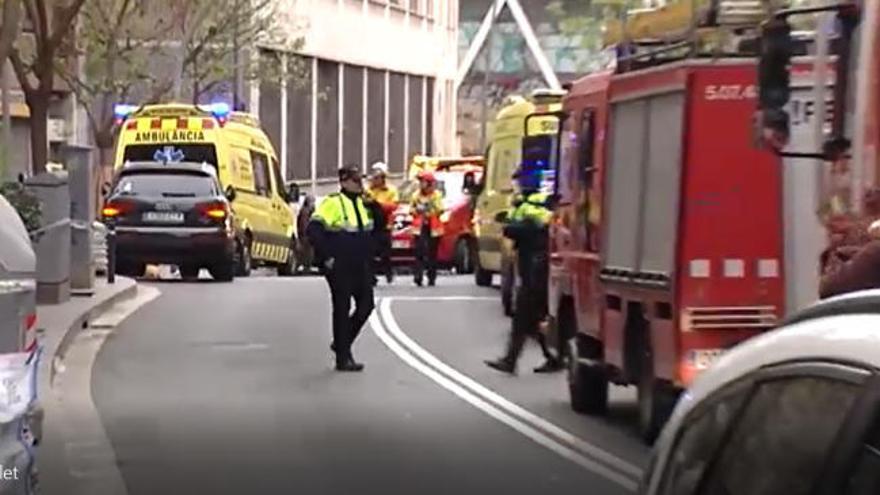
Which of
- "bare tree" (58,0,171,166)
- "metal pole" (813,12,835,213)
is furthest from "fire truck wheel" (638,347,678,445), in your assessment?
"bare tree" (58,0,171,166)

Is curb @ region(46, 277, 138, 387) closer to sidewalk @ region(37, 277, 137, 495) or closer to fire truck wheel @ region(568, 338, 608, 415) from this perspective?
sidewalk @ region(37, 277, 137, 495)

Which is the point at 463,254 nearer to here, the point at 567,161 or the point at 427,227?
the point at 427,227

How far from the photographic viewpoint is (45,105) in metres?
31.0

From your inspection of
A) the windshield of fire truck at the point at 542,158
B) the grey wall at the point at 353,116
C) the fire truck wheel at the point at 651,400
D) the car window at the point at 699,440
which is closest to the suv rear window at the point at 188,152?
the windshield of fire truck at the point at 542,158

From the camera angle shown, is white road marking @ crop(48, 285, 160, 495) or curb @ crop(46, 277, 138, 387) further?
curb @ crop(46, 277, 138, 387)

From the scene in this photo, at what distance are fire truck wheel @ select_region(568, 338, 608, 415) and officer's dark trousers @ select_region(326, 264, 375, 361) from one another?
10.1 feet

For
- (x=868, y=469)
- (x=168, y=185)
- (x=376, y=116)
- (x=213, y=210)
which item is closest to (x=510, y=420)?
(x=868, y=469)

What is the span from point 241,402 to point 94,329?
602cm

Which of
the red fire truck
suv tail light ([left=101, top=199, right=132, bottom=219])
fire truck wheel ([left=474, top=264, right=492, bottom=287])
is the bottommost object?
fire truck wheel ([left=474, top=264, right=492, bottom=287])

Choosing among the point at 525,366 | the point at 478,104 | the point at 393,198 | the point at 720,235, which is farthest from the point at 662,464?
the point at 478,104

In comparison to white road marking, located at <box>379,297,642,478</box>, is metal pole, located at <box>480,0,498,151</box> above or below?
above

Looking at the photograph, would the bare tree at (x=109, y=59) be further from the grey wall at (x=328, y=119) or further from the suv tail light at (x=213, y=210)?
the grey wall at (x=328, y=119)

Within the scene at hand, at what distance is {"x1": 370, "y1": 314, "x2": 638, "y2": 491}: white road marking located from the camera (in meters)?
11.7

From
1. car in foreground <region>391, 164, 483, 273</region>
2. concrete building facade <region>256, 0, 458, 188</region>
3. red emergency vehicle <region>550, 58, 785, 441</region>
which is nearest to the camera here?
red emergency vehicle <region>550, 58, 785, 441</region>
